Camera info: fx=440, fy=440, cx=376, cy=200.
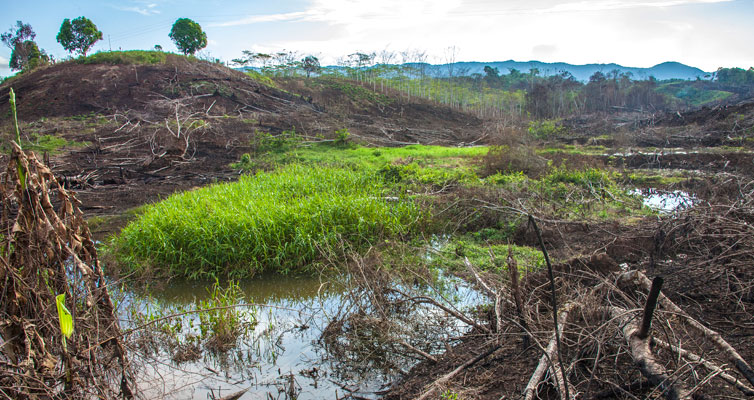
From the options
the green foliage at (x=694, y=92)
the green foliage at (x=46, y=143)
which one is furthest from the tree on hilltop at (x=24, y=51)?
the green foliage at (x=694, y=92)

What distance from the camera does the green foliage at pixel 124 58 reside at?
25312mm

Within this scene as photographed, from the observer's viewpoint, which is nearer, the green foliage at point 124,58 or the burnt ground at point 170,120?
the burnt ground at point 170,120

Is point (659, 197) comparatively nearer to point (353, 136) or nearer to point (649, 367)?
point (649, 367)

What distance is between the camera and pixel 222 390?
388 centimetres

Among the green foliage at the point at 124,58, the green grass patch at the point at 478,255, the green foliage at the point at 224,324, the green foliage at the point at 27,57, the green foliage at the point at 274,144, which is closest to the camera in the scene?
the green foliage at the point at 224,324

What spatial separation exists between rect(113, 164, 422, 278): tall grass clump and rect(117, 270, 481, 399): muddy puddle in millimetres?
782

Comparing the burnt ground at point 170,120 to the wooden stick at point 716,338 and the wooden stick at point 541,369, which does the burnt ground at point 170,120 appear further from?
the wooden stick at point 716,338

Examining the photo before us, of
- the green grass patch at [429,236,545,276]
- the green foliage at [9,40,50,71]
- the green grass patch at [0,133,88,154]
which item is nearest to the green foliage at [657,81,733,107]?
the green grass patch at [429,236,545,276]

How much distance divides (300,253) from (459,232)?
2.77 m

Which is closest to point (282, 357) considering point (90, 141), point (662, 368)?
point (662, 368)

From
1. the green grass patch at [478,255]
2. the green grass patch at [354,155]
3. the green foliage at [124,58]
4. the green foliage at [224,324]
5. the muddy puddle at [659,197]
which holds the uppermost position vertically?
the green foliage at [124,58]

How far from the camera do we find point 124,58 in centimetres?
2548

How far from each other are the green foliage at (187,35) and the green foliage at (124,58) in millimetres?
6244

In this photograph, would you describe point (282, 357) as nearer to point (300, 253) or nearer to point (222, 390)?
point (222, 390)
